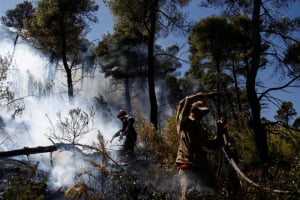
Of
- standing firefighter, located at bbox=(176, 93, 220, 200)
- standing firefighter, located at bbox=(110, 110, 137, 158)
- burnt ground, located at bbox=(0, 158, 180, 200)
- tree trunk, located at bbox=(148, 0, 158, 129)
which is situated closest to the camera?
burnt ground, located at bbox=(0, 158, 180, 200)

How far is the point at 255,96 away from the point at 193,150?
271 inches

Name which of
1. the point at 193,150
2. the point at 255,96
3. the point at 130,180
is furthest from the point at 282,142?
the point at 130,180

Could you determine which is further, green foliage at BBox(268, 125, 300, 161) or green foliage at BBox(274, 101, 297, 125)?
green foliage at BBox(274, 101, 297, 125)

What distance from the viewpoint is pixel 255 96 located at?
1257 cm

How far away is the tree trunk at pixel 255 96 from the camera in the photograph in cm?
1213

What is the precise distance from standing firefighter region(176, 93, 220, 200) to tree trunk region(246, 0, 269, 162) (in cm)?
603

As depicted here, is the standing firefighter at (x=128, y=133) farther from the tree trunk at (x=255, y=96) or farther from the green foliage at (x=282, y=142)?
the green foliage at (x=282, y=142)

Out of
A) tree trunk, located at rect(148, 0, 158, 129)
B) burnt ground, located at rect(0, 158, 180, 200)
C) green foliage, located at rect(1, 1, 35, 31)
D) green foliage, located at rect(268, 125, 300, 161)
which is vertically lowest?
burnt ground, located at rect(0, 158, 180, 200)

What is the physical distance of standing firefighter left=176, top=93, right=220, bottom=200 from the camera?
5.90m

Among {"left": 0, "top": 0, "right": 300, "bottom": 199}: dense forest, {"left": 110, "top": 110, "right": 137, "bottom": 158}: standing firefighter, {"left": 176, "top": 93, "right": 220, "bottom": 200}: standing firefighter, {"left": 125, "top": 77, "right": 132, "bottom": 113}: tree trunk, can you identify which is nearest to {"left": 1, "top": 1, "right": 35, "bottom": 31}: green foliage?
{"left": 0, "top": 0, "right": 300, "bottom": 199}: dense forest

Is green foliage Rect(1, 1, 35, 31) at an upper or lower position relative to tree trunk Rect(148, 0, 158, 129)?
upper

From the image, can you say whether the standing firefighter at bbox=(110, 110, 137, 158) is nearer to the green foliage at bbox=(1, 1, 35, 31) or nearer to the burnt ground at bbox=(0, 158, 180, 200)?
the burnt ground at bbox=(0, 158, 180, 200)

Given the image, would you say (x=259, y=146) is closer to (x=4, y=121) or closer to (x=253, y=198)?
(x=253, y=198)

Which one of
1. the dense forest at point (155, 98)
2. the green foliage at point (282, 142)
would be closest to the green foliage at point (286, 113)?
the dense forest at point (155, 98)
